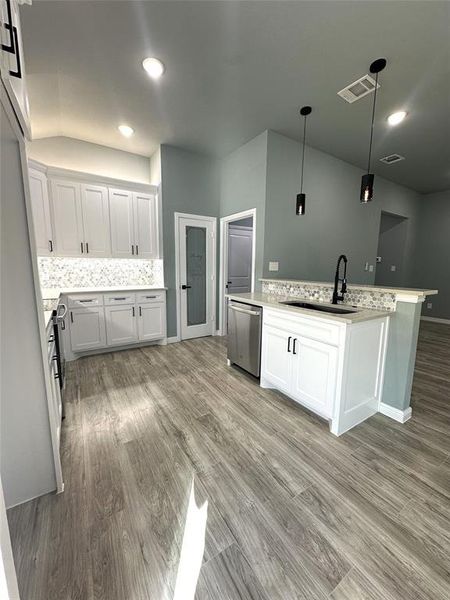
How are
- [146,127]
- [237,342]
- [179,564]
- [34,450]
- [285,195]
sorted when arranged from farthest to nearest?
[285,195]
[146,127]
[237,342]
[34,450]
[179,564]

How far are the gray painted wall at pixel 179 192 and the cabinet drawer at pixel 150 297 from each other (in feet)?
0.48

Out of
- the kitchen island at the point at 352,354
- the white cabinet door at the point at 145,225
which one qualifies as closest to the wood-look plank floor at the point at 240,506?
the kitchen island at the point at 352,354

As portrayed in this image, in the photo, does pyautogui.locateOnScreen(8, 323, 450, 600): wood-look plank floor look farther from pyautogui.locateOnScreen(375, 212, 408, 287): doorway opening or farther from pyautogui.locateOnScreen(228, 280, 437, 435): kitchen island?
pyautogui.locateOnScreen(375, 212, 408, 287): doorway opening

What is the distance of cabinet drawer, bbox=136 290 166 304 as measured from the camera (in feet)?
12.4

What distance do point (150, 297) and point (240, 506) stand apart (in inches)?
119

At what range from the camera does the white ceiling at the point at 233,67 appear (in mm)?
1771

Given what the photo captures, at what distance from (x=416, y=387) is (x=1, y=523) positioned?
3469 millimetres

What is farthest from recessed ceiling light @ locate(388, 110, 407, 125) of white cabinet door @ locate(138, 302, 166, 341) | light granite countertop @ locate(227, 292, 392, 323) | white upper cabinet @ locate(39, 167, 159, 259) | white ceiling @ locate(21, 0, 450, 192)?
white cabinet door @ locate(138, 302, 166, 341)

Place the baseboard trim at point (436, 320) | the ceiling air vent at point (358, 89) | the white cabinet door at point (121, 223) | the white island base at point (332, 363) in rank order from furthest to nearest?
the baseboard trim at point (436, 320) → the white cabinet door at point (121, 223) → the ceiling air vent at point (358, 89) → the white island base at point (332, 363)

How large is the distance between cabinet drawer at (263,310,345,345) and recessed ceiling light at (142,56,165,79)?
8.13 ft

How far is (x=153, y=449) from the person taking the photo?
1.82 metres

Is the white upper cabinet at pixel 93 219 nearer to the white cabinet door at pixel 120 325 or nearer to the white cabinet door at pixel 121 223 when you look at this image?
the white cabinet door at pixel 121 223

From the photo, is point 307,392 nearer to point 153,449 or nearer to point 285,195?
point 153,449

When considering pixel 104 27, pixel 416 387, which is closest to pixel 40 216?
pixel 104 27
